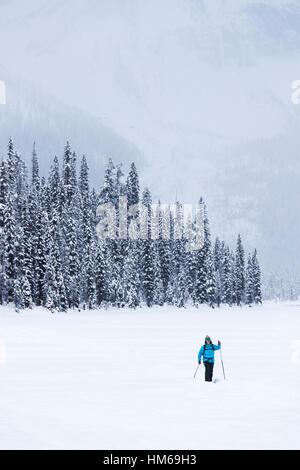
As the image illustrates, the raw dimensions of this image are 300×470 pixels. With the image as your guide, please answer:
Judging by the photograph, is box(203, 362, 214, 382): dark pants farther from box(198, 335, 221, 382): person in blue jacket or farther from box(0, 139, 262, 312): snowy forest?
box(0, 139, 262, 312): snowy forest

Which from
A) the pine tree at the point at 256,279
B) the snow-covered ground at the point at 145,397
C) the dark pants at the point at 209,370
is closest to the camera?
the snow-covered ground at the point at 145,397

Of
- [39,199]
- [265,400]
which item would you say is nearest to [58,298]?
[39,199]

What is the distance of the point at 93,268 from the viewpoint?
222 feet

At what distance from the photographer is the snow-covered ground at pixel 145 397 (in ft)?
35.4

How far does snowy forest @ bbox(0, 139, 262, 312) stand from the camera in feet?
186
